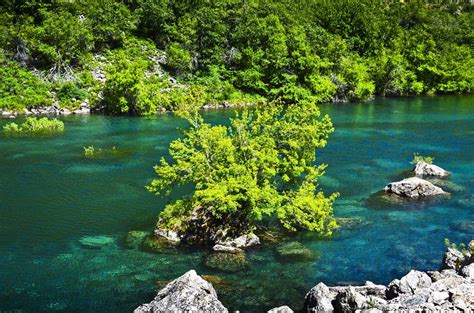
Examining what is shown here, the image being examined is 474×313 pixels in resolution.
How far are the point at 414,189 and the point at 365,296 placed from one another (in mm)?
16398

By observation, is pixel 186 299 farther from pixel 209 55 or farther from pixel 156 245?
pixel 209 55

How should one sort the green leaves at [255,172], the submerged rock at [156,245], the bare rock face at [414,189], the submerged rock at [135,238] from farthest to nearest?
the bare rock face at [414,189], the submerged rock at [135,238], the green leaves at [255,172], the submerged rock at [156,245]

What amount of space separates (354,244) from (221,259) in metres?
6.93

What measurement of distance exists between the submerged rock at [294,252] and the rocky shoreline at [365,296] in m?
4.30

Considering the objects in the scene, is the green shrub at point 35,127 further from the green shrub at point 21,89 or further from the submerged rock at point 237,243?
the submerged rock at point 237,243

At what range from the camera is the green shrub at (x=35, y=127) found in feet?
166

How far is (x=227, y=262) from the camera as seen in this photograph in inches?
869

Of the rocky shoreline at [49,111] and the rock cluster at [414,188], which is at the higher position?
the rocky shoreline at [49,111]

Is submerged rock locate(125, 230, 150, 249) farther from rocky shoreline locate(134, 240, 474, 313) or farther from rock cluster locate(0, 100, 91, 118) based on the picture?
rock cluster locate(0, 100, 91, 118)

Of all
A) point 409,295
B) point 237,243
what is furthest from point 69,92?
point 409,295

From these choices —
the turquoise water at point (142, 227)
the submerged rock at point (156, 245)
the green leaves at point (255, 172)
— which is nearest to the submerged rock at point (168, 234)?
the submerged rock at point (156, 245)

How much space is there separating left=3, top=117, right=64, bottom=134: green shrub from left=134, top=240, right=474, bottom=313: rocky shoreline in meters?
38.5

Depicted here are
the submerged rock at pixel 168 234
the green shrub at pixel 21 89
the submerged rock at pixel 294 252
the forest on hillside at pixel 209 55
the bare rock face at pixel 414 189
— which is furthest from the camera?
the forest on hillside at pixel 209 55

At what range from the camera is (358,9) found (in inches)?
4277
